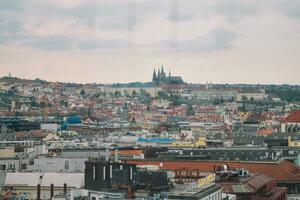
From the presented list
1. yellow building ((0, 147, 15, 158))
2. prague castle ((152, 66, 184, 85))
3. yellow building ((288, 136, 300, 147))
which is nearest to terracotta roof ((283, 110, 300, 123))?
yellow building ((288, 136, 300, 147))

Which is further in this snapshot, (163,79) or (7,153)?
(163,79)

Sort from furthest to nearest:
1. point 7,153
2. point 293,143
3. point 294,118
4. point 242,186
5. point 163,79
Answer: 1. point 163,79
2. point 294,118
3. point 293,143
4. point 7,153
5. point 242,186

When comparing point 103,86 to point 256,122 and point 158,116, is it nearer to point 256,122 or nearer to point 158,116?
point 158,116

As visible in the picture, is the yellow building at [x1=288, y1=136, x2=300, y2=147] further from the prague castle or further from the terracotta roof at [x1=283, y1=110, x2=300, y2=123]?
the prague castle

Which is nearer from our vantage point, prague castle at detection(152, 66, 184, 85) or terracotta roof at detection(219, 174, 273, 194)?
terracotta roof at detection(219, 174, 273, 194)

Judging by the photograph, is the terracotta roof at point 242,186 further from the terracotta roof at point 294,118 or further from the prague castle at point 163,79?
the prague castle at point 163,79

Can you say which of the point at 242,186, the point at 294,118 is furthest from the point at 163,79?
the point at 242,186

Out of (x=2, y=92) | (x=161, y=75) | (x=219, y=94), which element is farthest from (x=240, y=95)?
(x=2, y=92)

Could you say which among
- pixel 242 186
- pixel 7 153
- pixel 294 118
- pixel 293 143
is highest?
pixel 294 118

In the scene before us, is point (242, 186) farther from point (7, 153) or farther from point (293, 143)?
point (293, 143)

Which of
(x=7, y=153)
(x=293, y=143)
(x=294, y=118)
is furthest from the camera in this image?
(x=294, y=118)

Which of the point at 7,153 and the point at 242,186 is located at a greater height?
the point at 7,153
